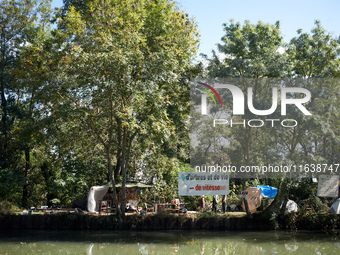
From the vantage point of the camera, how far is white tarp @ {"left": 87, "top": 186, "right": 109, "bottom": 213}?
21.5 metres

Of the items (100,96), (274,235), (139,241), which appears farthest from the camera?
(100,96)

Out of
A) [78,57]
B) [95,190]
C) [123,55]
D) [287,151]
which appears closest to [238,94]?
[287,151]

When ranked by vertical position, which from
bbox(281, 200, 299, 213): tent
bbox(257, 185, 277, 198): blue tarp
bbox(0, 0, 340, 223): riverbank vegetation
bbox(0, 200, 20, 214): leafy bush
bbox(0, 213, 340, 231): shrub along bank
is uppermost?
bbox(0, 0, 340, 223): riverbank vegetation

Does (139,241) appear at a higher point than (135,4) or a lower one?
lower

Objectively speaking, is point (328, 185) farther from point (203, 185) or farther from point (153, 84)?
point (153, 84)

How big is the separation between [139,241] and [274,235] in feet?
18.3

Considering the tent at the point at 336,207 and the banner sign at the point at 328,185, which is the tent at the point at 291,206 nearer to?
the banner sign at the point at 328,185

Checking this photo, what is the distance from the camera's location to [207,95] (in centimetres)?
2005

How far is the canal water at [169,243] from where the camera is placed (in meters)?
13.6

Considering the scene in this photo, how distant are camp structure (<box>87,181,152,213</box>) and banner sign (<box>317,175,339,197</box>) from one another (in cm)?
846

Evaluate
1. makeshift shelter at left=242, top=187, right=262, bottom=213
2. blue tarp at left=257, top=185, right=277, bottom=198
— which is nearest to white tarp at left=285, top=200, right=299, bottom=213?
makeshift shelter at left=242, top=187, right=262, bottom=213

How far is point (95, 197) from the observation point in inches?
855

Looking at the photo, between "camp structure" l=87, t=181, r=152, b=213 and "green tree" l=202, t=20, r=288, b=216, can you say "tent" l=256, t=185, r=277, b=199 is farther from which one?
"camp structure" l=87, t=181, r=152, b=213

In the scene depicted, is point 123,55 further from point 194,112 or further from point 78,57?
point 194,112
